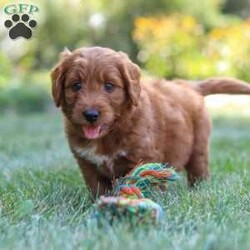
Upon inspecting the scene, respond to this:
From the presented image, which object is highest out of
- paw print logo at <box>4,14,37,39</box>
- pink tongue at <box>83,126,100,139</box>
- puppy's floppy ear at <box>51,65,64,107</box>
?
paw print logo at <box>4,14,37,39</box>

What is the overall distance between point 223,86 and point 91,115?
5.00ft

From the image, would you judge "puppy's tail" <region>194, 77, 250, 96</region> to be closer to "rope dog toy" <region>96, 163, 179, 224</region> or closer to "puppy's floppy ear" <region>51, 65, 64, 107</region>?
"rope dog toy" <region>96, 163, 179, 224</region>

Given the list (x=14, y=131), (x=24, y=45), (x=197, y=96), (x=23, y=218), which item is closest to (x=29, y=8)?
(x=197, y=96)

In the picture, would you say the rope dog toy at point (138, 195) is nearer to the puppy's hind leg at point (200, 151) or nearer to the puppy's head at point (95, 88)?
the puppy's head at point (95, 88)

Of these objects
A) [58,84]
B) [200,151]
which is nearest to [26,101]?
[200,151]

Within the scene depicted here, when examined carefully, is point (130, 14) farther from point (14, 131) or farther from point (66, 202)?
point (66, 202)

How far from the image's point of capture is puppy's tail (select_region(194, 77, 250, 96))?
4.55 meters

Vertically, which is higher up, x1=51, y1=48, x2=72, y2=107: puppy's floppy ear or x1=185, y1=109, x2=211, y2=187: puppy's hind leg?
x1=51, y1=48, x2=72, y2=107: puppy's floppy ear

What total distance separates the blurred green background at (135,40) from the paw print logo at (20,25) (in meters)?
6.95

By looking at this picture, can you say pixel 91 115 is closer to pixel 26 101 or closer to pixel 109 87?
pixel 109 87

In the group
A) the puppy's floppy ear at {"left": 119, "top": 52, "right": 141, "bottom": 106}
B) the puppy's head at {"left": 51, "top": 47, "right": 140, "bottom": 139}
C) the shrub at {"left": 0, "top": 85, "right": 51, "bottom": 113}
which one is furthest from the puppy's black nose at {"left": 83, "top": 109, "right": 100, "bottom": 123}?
the shrub at {"left": 0, "top": 85, "right": 51, "bottom": 113}

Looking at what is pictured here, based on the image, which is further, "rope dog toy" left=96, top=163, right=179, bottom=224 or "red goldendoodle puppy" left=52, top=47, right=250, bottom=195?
"red goldendoodle puppy" left=52, top=47, right=250, bottom=195

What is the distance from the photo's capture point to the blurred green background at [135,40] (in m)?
13.7

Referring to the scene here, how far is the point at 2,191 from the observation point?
3.79 m
